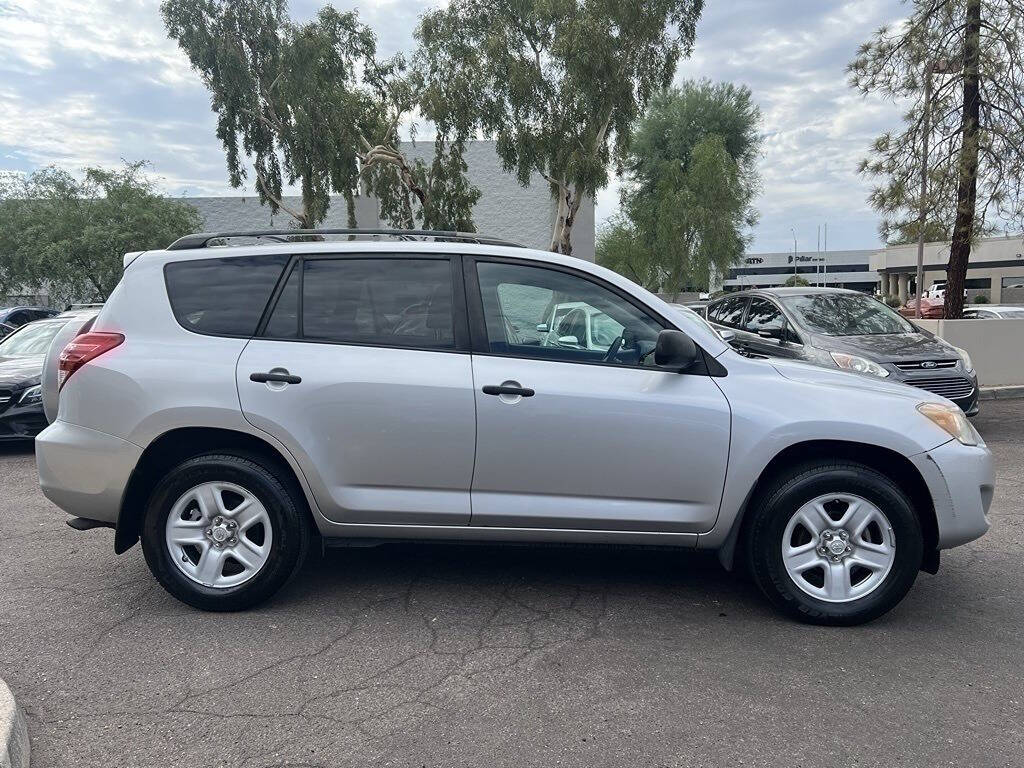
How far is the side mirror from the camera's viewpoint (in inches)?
140

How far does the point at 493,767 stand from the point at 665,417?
5.64 ft

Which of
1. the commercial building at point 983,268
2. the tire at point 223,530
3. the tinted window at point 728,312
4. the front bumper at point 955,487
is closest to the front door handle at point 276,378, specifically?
the tire at point 223,530

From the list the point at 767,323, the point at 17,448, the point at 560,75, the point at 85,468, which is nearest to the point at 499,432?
the point at 85,468

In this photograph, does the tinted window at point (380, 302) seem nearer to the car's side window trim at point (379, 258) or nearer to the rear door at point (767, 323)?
the car's side window trim at point (379, 258)

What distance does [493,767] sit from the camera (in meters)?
2.59

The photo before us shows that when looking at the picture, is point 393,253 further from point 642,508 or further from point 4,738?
point 4,738

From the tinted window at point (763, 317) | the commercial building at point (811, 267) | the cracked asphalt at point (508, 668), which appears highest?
the commercial building at point (811, 267)

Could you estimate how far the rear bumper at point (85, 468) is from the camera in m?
3.76

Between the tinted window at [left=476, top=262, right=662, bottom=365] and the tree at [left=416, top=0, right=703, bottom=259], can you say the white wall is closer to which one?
the tinted window at [left=476, top=262, right=662, bottom=365]

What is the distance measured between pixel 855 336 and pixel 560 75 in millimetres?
15792

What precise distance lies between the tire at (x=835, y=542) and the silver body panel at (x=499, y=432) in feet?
0.52

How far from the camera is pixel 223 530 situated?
3787 mm

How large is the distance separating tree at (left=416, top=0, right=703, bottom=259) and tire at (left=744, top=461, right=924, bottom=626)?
1899cm

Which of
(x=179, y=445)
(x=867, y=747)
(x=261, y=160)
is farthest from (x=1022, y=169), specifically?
(x=261, y=160)
